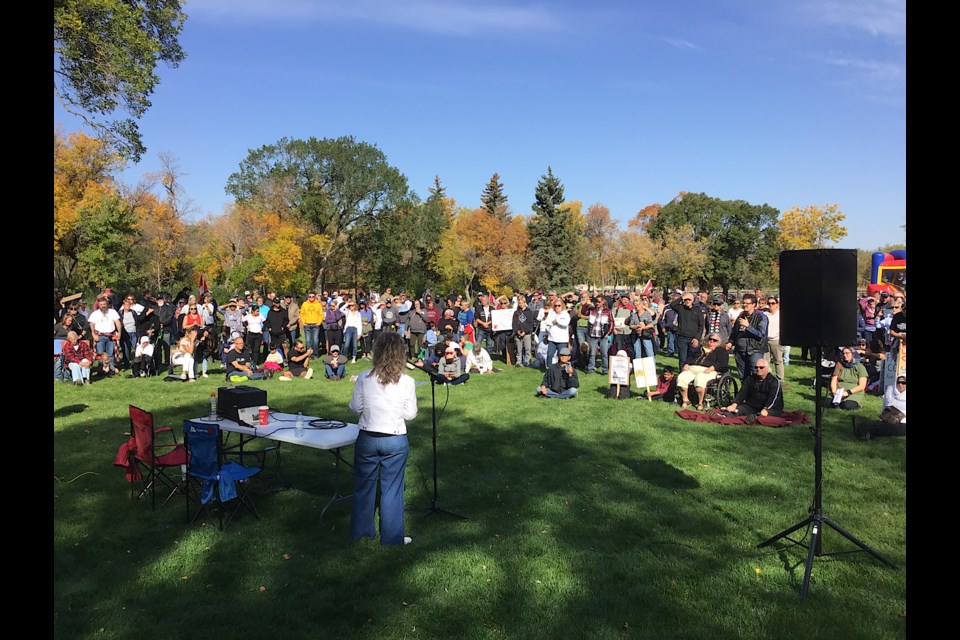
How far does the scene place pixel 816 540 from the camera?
483 centimetres

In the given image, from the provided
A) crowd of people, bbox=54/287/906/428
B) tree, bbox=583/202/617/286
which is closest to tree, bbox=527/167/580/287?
tree, bbox=583/202/617/286

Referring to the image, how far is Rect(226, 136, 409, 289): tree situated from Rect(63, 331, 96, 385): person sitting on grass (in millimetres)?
34682

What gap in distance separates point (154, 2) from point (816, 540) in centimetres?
1394

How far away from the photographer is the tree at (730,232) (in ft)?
226

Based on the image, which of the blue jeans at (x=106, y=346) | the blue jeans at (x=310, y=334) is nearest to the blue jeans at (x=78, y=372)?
the blue jeans at (x=106, y=346)

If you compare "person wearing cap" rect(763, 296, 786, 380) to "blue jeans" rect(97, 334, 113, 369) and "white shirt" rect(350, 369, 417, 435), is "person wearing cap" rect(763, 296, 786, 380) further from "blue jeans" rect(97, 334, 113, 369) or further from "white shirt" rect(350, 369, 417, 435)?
"blue jeans" rect(97, 334, 113, 369)

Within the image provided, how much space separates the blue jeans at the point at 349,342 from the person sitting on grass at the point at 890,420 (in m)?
11.7

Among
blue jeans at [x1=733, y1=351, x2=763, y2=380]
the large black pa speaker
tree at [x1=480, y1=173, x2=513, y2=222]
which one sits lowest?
blue jeans at [x1=733, y1=351, x2=763, y2=380]

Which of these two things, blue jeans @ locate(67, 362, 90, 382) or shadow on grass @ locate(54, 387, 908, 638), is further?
blue jeans @ locate(67, 362, 90, 382)

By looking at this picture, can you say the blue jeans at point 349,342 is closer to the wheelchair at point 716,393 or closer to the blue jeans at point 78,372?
the blue jeans at point 78,372

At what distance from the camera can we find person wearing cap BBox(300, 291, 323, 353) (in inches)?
645

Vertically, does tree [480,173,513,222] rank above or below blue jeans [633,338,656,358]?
above
